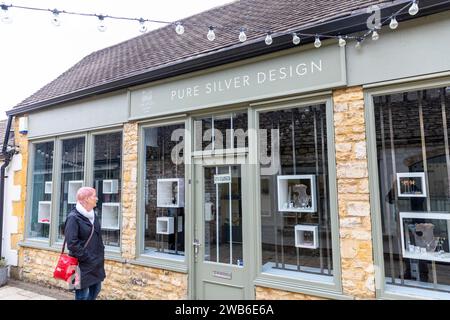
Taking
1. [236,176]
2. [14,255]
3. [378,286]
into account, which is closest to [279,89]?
[236,176]

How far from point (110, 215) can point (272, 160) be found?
3.18m

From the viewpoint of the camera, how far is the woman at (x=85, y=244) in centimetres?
383

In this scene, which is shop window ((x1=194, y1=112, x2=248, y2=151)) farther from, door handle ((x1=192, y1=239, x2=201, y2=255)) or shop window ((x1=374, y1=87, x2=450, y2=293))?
shop window ((x1=374, y1=87, x2=450, y2=293))

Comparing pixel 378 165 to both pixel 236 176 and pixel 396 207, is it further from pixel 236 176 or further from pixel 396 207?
pixel 236 176

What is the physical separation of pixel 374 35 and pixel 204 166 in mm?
2719

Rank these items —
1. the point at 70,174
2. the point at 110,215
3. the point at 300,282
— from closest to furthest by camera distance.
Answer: the point at 300,282, the point at 110,215, the point at 70,174

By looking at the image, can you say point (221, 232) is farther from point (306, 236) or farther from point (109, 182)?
point (109, 182)

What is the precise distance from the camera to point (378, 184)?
11.6 ft

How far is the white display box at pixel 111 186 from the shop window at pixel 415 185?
13.8 feet

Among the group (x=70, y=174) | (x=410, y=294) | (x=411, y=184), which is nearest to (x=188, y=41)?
(x=70, y=174)

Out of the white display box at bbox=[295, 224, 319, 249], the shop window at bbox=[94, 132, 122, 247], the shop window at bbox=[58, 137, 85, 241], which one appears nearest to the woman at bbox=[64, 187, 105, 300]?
the shop window at bbox=[94, 132, 122, 247]

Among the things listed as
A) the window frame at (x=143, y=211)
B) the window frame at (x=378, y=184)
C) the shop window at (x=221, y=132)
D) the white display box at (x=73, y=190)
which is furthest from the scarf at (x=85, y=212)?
the window frame at (x=378, y=184)

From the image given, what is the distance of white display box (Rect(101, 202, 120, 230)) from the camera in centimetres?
565

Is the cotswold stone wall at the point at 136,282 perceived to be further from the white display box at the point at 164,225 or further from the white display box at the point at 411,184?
the white display box at the point at 411,184
